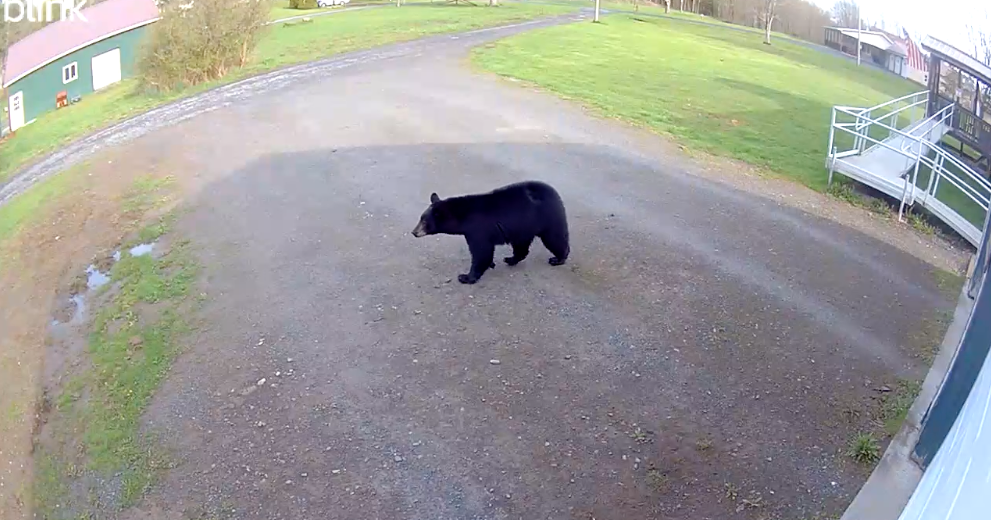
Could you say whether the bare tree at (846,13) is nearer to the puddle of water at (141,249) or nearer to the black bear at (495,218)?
the black bear at (495,218)

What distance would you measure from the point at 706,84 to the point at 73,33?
2259 centimetres

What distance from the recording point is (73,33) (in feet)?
95.7

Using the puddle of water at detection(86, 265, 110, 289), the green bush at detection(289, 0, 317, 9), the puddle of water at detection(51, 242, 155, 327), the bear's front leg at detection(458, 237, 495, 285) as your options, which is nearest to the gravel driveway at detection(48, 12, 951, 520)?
the bear's front leg at detection(458, 237, 495, 285)

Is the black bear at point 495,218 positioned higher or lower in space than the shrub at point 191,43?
lower

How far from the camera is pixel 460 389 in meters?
6.64

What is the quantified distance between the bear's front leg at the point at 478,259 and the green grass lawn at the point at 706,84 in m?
6.63

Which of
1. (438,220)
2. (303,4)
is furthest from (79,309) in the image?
(303,4)

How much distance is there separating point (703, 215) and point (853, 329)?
3.22 m

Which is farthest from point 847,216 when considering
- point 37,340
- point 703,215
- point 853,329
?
point 37,340

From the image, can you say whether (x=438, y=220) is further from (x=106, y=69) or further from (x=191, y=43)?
(x=106, y=69)

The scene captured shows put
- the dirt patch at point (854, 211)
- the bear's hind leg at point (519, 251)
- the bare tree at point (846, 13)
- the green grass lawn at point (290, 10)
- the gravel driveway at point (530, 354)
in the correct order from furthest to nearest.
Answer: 1. the bare tree at point (846, 13)
2. the green grass lawn at point (290, 10)
3. the dirt patch at point (854, 211)
4. the bear's hind leg at point (519, 251)
5. the gravel driveway at point (530, 354)

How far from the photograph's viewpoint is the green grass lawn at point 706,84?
14812 millimetres

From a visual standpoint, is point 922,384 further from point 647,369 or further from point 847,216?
point 847,216

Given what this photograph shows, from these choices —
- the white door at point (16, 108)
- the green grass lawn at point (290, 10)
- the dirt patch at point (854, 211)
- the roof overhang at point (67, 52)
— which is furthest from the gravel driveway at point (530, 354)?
the green grass lawn at point (290, 10)
